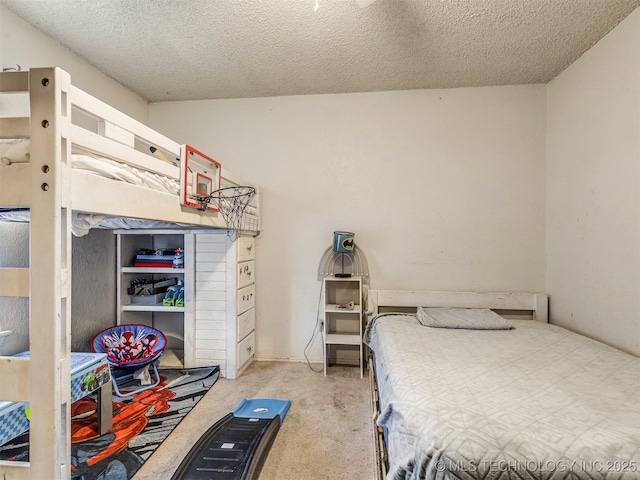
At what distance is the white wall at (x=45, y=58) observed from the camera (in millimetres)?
1932

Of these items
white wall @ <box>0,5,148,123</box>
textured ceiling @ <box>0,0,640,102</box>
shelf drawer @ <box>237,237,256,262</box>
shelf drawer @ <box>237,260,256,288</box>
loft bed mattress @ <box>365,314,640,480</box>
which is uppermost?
textured ceiling @ <box>0,0,640,102</box>

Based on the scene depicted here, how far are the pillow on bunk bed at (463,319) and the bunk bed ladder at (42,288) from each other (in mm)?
2115

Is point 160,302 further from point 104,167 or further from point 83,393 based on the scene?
point 104,167

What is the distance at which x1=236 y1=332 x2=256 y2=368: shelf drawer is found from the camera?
2.71 meters

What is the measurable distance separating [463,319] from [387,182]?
1.33 metres

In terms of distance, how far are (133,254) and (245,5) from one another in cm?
230

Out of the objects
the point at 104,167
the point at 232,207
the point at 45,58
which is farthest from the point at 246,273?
the point at 45,58

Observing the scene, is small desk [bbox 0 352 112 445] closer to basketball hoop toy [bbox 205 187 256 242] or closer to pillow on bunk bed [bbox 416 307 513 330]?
basketball hoop toy [bbox 205 187 256 242]

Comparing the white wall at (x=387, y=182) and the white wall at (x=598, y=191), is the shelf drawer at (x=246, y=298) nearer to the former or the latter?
the white wall at (x=387, y=182)

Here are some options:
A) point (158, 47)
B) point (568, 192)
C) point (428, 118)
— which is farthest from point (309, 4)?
point (568, 192)

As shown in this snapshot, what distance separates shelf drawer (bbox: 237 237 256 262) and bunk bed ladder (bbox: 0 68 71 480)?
170cm

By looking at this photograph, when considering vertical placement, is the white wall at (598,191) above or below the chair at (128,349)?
above

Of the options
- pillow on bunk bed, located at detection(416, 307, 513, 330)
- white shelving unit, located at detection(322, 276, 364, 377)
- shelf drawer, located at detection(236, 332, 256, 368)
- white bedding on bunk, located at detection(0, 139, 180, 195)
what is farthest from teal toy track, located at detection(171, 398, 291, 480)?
white bedding on bunk, located at detection(0, 139, 180, 195)

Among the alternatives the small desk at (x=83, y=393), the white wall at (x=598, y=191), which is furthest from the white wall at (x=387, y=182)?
the small desk at (x=83, y=393)
